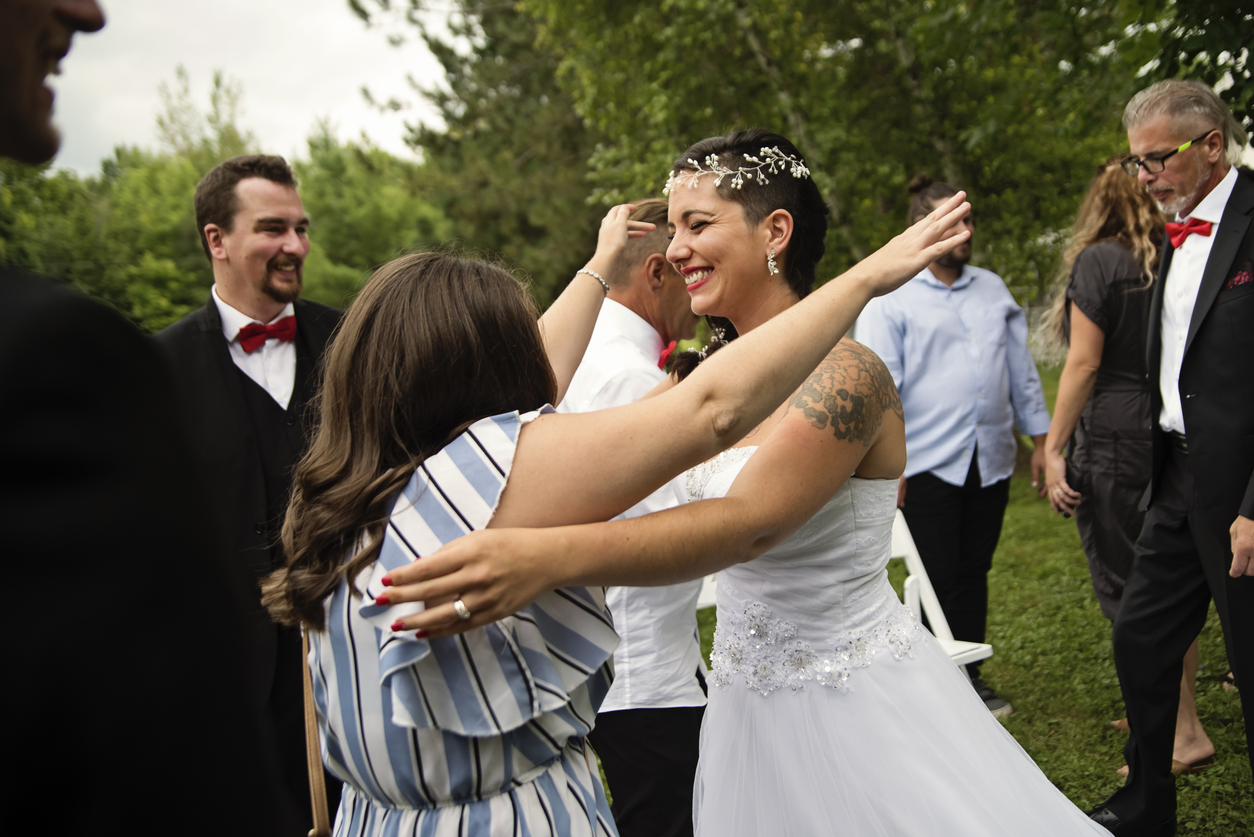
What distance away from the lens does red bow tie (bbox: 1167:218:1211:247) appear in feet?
10.4

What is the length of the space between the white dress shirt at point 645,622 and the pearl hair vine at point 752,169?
673 millimetres

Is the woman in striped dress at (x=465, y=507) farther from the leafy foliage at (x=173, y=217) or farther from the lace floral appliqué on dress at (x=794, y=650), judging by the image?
the leafy foliage at (x=173, y=217)

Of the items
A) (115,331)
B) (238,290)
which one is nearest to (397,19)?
(238,290)

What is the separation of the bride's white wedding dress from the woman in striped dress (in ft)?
2.78

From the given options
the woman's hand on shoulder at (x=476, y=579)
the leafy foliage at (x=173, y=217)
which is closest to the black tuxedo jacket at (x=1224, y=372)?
the woman's hand on shoulder at (x=476, y=579)

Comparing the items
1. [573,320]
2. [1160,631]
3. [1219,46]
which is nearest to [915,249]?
[573,320]

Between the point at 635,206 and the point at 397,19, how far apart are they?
48.3 feet

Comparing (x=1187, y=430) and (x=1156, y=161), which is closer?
(x=1187, y=430)

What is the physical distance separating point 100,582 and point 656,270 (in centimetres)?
300

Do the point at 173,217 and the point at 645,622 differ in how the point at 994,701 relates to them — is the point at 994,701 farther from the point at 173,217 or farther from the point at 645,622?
the point at 173,217

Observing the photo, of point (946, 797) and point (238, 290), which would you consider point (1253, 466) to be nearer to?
point (946, 797)

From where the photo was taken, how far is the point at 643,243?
3479 mm

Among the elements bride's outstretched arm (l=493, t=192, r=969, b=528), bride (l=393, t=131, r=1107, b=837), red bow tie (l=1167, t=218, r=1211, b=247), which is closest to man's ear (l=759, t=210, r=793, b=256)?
bride (l=393, t=131, r=1107, b=837)

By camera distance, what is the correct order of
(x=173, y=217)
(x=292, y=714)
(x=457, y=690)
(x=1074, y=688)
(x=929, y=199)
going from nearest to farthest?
(x=457, y=690), (x=292, y=714), (x=929, y=199), (x=1074, y=688), (x=173, y=217)
